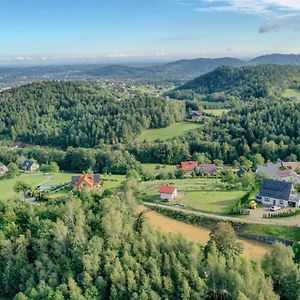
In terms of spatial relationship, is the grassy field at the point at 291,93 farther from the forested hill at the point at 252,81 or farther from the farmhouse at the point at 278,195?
the farmhouse at the point at 278,195

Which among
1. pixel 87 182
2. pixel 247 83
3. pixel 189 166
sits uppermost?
pixel 247 83

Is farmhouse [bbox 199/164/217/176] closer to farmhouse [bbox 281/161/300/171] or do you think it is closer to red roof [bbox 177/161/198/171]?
red roof [bbox 177/161/198/171]

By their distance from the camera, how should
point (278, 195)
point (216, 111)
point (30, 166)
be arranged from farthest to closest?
1. point (216, 111)
2. point (30, 166)
3. point (278, 195)

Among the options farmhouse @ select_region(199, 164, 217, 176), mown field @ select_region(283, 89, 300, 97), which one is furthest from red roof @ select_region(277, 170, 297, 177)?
mown field @ select_region(283, 89, 300, 97)

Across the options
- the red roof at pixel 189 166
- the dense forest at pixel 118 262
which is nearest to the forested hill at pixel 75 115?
the red roof at pixel 189 166

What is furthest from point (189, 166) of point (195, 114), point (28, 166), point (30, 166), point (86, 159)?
point (195, 114)

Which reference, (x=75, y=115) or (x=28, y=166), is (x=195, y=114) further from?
(x=28, y=166)
